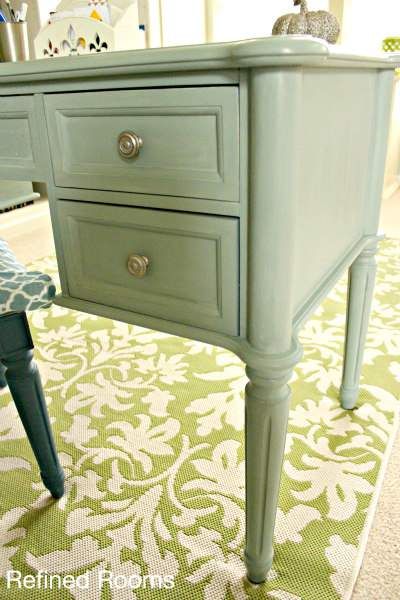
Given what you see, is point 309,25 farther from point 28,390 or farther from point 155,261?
point 28,390

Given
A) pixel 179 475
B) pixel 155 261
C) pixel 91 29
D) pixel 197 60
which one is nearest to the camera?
pixel 197 60

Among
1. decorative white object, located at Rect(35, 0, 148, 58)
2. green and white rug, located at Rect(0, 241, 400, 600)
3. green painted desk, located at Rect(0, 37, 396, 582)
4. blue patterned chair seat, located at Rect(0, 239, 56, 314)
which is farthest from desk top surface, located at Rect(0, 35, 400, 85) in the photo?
green and white rug, located at Rect(0, 241, 400, 600)

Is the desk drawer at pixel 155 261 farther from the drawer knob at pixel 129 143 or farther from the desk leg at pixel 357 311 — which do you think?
the desk leg at pixel 357 311

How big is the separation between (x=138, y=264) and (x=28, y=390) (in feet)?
1.13

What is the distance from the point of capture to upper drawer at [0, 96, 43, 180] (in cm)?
73

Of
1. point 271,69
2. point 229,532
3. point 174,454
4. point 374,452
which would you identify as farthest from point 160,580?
point 271,69

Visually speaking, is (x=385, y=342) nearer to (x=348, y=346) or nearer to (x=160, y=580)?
(x=348, y=346)

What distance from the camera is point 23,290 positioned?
78cm

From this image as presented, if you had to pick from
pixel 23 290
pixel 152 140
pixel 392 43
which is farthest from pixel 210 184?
pixel 392 43

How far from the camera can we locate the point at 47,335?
165 cm

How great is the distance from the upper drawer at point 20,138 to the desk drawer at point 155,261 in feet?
0.27

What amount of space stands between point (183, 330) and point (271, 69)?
1.17 ft

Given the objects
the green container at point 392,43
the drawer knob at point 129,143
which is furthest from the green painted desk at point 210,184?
the green container at point 392,43

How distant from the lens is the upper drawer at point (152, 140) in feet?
1.86
